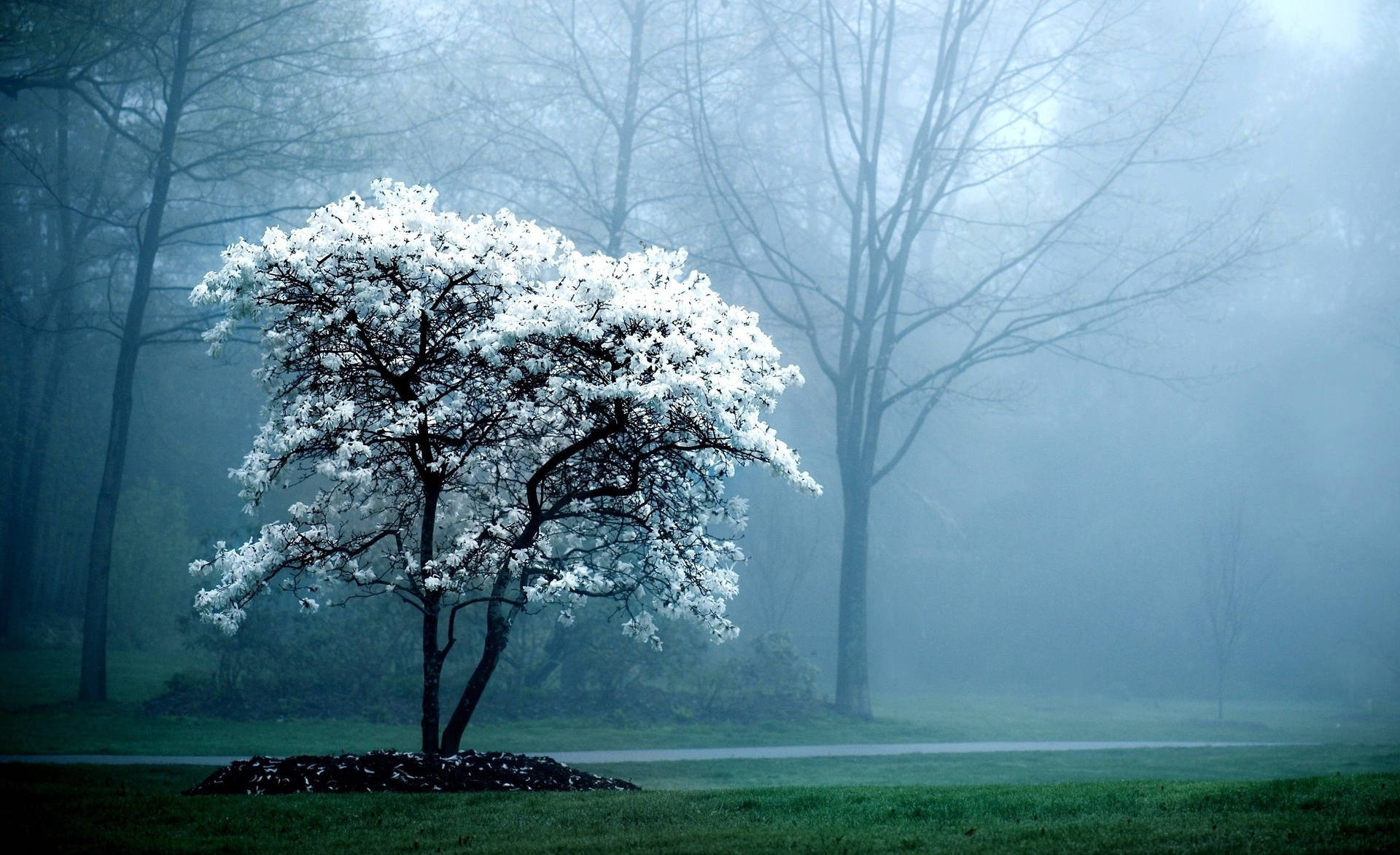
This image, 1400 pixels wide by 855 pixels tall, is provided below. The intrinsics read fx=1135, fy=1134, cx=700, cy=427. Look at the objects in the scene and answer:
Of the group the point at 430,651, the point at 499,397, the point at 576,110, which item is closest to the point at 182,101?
the point at 576,110

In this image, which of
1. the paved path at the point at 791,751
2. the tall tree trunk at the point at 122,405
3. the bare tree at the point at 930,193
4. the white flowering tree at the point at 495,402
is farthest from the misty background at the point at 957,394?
the white flowering tree at the point at 495,402

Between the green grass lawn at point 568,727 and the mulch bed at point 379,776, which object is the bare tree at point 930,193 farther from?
the mulch bed at point 379,776

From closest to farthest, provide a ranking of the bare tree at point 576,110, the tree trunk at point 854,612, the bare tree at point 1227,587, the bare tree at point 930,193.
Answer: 1. the tree trunk at point 854,612
2. the bare tree at point 930,193
3. the bare tree at point 576,110
4. the bare tree at point 1227,587

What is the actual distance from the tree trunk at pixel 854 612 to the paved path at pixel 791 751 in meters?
2.42

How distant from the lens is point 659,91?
93.0ft

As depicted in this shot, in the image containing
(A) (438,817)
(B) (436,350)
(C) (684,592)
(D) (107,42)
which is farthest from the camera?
(D) (107,42)

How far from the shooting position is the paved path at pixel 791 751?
1257 centimetres

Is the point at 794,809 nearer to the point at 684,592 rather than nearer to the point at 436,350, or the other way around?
the point at 684,592

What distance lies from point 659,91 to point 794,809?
22.8 meters

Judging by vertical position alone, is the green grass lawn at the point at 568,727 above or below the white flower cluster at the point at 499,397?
below

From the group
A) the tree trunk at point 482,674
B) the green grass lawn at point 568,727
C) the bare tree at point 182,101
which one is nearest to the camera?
the tree trunk at point 482,674

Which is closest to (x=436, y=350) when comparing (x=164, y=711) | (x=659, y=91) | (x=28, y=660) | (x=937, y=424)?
(x=164, y=711)

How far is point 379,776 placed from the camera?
9.77 metres

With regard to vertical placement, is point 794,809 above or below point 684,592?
below
